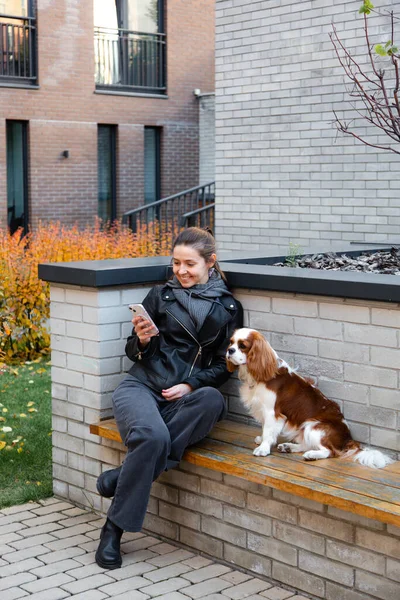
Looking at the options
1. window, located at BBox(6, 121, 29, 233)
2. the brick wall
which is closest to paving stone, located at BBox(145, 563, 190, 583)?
the brick wall

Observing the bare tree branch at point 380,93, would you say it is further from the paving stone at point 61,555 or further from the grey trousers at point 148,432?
the paving stone at point 61,555

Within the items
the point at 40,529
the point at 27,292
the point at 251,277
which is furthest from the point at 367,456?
the point at 27,292

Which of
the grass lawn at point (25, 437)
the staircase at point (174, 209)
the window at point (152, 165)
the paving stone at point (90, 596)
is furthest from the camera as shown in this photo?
the window at point (152, 165)

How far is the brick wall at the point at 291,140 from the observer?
10.1 m

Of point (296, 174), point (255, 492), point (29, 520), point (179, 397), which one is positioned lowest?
point (29, 520)

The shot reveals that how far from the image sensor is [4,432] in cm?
656

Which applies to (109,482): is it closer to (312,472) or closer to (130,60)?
(312,472)

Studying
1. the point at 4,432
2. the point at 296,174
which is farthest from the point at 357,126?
the point at 4,432

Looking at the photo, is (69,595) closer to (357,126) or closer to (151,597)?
(151,597)

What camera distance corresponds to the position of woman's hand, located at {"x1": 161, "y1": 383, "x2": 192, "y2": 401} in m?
4.48

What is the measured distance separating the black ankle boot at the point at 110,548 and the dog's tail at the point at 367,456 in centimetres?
116

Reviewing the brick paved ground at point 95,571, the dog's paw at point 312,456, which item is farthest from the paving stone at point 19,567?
the dog's paw at point 312,456

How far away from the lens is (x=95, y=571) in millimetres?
4242

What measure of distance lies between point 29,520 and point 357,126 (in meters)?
6.61
